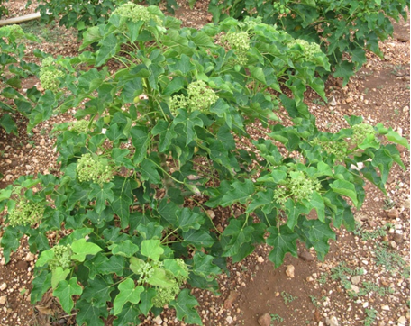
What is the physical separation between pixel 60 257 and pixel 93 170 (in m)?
0.50

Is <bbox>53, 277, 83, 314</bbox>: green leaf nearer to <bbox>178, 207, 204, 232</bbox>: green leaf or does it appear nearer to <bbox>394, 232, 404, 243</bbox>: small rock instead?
<bbox>178, 207, 204, 232</bbox>: green leaf

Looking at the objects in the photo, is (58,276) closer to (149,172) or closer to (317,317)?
(149,172)

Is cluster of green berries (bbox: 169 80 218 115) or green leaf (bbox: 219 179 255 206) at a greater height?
cluster of green berries (bbox: 169 80 218 115)

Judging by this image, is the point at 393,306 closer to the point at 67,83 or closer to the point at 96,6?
the point at 67,83

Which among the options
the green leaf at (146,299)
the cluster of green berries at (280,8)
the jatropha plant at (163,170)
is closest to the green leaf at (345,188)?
the jatropha plant at (163,170)

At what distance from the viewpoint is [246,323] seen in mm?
3244

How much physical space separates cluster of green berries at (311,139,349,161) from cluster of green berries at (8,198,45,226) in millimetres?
1820

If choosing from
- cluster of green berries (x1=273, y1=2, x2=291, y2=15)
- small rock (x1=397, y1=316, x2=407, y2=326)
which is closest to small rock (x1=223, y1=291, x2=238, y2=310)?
small rock (x1=397, y1=316, x2=407, y2=326)

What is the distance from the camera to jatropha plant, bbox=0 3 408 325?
2156 millimetres

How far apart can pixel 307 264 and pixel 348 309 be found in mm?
485

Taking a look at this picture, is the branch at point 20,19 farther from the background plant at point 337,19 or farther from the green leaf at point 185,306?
the green leaf at point 185,306

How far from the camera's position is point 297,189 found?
2.11 metres

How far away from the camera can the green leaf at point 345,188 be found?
2.17m

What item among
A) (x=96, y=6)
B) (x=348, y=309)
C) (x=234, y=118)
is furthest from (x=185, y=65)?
(x=96, y=6)
